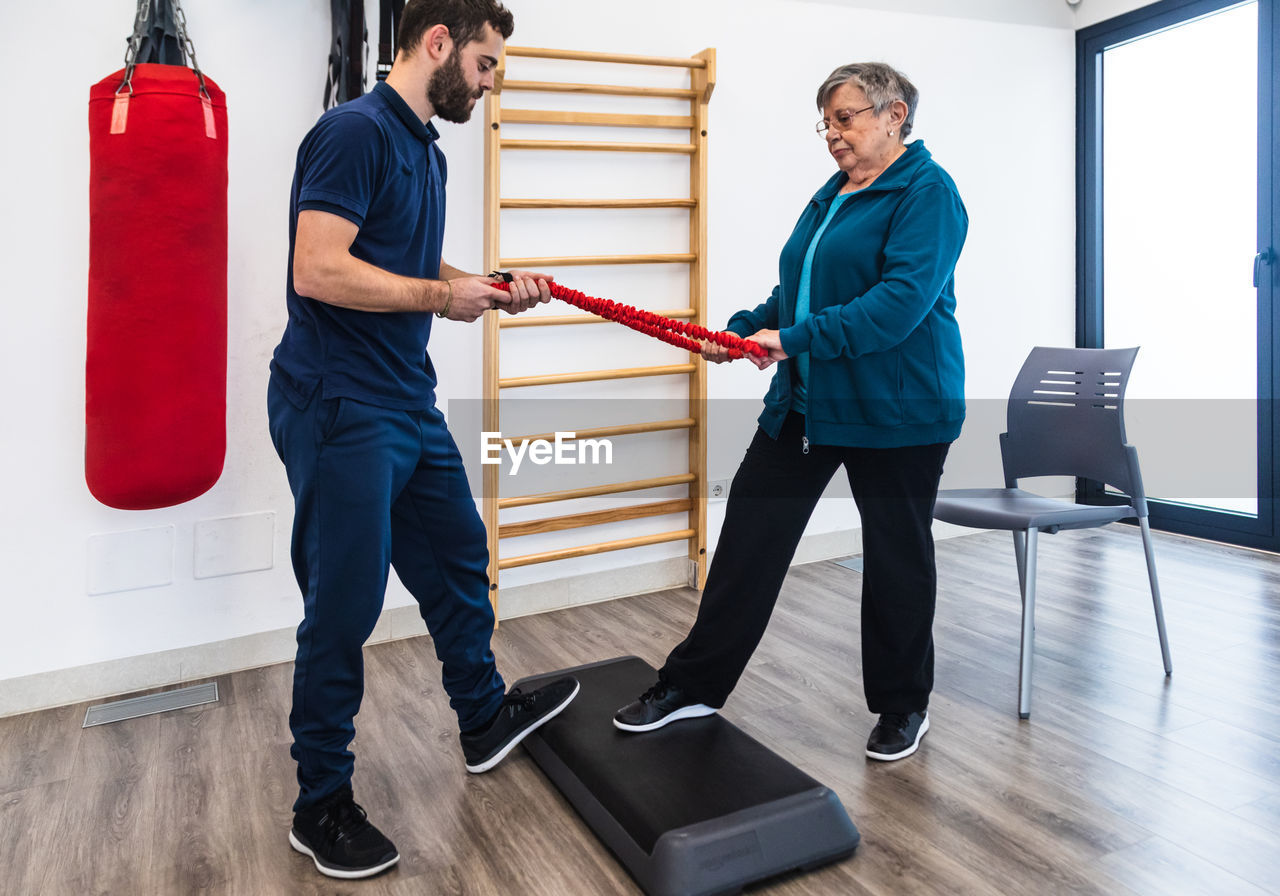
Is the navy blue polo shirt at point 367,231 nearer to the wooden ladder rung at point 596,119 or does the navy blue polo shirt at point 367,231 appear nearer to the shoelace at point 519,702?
the shoelace at point 519,702

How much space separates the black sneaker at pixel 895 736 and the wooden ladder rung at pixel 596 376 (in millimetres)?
1526

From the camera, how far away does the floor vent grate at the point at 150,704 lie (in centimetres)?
233

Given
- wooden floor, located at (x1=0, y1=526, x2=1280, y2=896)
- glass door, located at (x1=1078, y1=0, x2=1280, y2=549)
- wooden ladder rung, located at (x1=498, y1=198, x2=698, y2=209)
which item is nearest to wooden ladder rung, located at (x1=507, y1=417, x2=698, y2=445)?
wooden floor, located at (x1=0, y1=526, x2=1280, y2=896)

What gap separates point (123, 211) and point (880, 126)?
63.6 inches

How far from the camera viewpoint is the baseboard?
2402 mm

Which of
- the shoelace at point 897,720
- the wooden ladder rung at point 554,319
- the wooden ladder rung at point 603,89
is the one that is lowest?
the shoelace at point 897,720

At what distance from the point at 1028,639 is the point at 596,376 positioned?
1581 millimetres

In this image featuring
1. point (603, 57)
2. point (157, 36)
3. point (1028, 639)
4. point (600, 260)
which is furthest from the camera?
point (600, 260)

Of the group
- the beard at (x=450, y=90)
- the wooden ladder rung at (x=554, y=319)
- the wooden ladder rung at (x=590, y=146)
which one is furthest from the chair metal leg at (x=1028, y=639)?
the wooden ladder rung at (x=590, y=146)

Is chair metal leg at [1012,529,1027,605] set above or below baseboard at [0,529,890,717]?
above

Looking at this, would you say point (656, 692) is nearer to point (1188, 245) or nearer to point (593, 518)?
point (593, 518)

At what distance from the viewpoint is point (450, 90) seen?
175 centimetres

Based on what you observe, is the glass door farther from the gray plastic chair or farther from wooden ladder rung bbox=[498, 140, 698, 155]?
wooden ladder rung bbox=[498, 140, 698, 155]

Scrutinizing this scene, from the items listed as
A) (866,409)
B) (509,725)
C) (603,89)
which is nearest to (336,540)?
(509,725)
